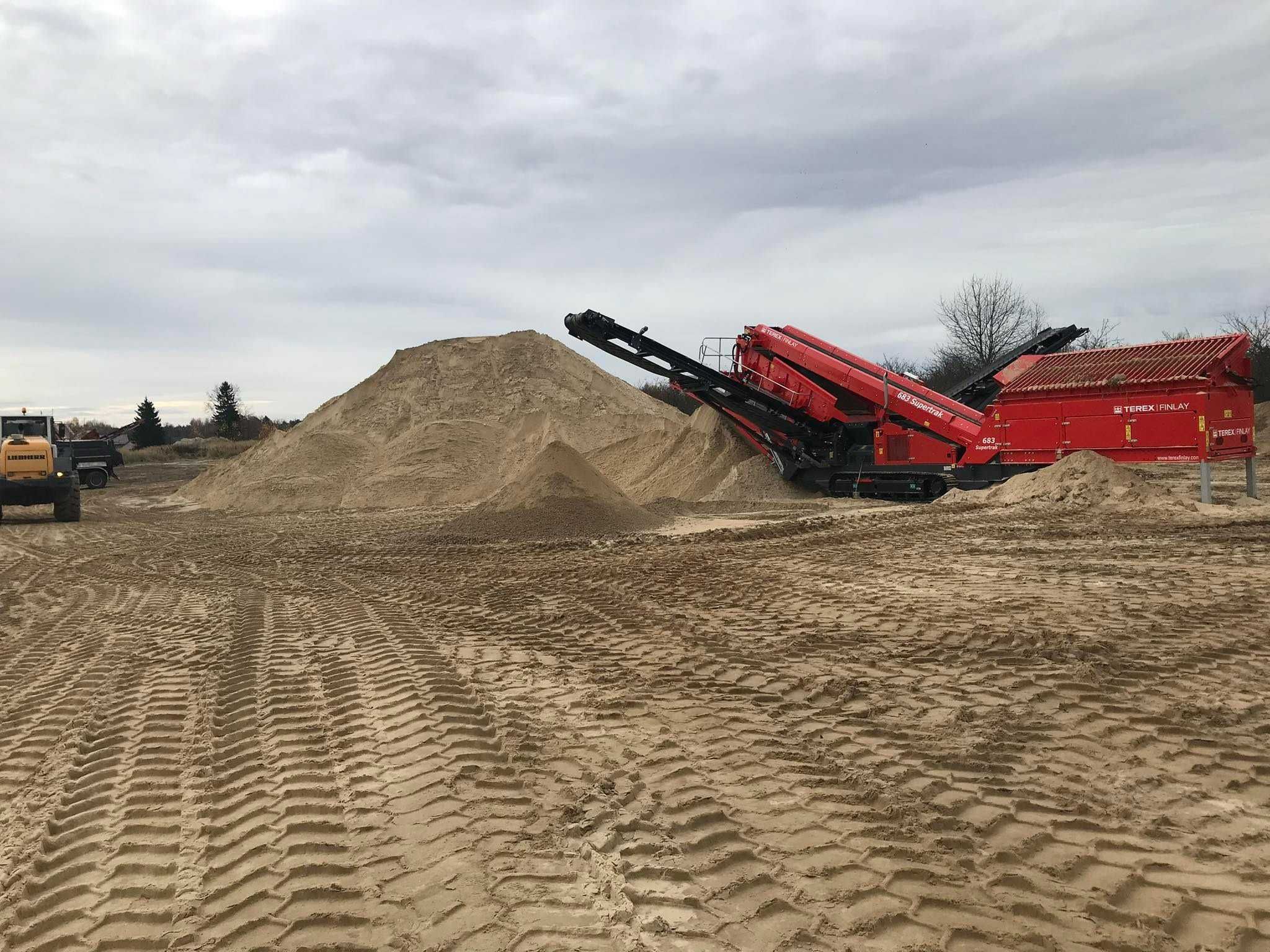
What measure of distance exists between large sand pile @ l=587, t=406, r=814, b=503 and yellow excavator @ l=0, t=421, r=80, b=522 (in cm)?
1230

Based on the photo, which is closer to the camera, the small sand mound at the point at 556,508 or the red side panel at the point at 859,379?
the small sand mound at the point at 556,508

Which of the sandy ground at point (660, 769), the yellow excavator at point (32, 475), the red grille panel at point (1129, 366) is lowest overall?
the sandy ground at point (660, 769)

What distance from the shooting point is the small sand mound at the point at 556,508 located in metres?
15.2

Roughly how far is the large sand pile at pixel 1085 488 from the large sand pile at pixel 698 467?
215 inches

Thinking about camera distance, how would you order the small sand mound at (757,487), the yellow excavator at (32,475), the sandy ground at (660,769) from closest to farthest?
the sandy ground at (660,769) → the small sand mound at (757,487) → the yellow excavator at (32,475)

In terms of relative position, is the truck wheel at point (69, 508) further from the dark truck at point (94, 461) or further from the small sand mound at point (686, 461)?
the small sand mound at point (686, 461)

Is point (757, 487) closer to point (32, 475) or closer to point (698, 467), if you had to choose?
point (698, 467)

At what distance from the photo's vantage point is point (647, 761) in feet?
14.1

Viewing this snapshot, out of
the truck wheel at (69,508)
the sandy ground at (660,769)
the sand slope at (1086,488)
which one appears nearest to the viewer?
the sandy ground at (660,769)

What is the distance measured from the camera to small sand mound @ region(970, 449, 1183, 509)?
1355cm

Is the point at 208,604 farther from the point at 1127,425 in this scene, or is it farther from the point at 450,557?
the point at 1127,425

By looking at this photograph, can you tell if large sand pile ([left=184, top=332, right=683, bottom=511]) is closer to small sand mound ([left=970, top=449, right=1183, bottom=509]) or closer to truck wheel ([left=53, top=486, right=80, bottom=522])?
truck wheel ([left=53, top=486, right=80, bottom=522])

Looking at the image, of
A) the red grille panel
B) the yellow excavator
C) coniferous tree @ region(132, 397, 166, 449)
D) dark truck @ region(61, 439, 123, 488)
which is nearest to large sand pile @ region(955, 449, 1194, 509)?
the red grille panel

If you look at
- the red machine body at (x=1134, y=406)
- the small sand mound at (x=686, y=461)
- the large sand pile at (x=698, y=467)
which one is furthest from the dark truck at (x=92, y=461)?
the red machine body at (x=1134, y=406)
